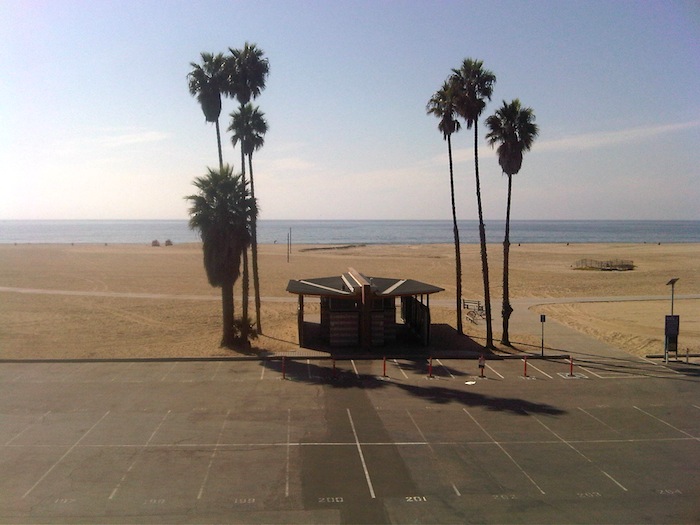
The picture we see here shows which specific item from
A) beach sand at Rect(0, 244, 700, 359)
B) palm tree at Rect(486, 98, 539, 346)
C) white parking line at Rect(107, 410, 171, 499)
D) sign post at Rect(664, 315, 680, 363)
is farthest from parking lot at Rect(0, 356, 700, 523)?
palm tree at Rect(486, 98, 539, 346)

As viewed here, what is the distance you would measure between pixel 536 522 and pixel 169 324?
2663 centimetres

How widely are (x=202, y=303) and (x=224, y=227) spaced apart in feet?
48.0

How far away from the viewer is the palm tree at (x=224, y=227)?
27.9m

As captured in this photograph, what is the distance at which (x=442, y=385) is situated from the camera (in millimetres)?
21641

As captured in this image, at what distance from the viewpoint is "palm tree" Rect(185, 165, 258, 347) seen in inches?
1098

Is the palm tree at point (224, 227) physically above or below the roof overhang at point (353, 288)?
above

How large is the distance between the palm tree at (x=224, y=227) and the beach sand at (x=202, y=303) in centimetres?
307

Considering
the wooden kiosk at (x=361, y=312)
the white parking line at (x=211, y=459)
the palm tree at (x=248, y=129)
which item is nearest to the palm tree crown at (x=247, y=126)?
the palm tree at (x=248, y=129)

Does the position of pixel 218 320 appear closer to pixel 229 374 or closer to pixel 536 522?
pixel 229 374

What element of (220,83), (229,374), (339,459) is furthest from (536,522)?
(220,83)

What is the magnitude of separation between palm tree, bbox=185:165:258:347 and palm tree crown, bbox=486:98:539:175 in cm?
1289

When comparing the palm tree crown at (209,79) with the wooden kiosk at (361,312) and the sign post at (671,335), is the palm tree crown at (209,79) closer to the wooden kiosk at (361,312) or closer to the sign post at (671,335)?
the wooden kiosk at (361,312)

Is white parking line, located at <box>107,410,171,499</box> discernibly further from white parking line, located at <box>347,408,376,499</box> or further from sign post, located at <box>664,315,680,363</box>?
sign post, located at <box>664,315,680,363</box>

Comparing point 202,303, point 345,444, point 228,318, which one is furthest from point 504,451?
point 202,303
